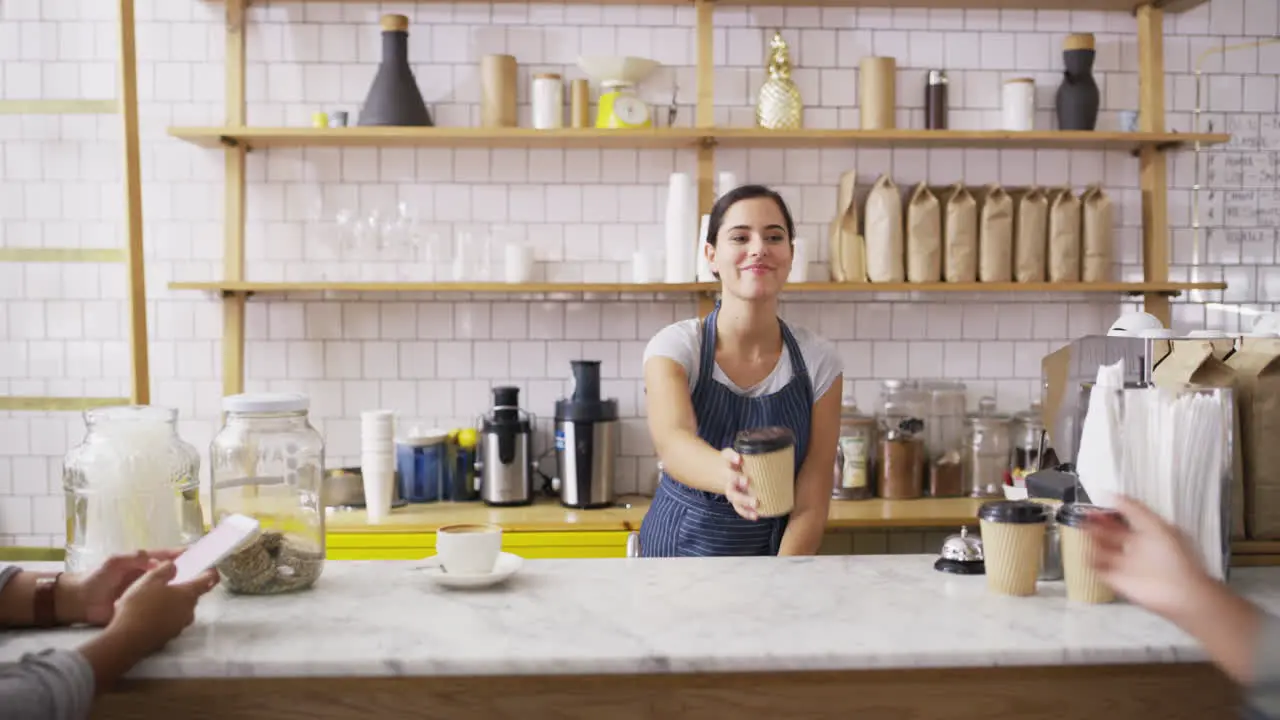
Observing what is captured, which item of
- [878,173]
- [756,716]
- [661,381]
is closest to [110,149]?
[661,381]

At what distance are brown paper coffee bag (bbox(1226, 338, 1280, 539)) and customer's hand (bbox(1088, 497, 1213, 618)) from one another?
77 centimetres

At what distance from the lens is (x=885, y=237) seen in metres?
3.83

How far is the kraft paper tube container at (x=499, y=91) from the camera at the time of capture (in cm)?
382

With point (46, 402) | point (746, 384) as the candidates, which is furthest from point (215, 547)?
point (46, 402)

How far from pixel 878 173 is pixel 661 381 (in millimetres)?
1889

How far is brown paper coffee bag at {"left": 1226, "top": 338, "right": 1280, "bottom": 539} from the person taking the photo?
1.80 metres

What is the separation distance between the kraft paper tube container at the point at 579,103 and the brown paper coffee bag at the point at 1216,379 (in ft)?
7.82

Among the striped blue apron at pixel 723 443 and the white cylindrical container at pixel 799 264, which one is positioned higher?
the white cylindrical container at pixel 799 264

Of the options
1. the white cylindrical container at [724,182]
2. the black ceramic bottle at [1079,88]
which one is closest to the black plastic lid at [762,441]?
the white cylindrical container at [724,182]

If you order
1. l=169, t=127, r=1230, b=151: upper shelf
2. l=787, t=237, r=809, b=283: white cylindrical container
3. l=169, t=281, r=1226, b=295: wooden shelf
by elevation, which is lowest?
l=169, t=281, r=1226, b=295: wooden shelf

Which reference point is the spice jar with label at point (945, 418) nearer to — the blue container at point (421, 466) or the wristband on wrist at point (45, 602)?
the blue container at point (421, 466)

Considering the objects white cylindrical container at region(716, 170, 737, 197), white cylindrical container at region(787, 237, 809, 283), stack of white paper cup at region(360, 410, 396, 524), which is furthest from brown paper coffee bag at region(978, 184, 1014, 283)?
stack of white paper cup at region(360, 410, 396, 524)

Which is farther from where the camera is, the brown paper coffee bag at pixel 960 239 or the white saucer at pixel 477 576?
the brown paper coffee bag at pixel 960 239

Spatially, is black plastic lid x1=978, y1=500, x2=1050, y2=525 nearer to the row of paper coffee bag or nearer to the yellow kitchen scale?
the row of paper coffee bag
